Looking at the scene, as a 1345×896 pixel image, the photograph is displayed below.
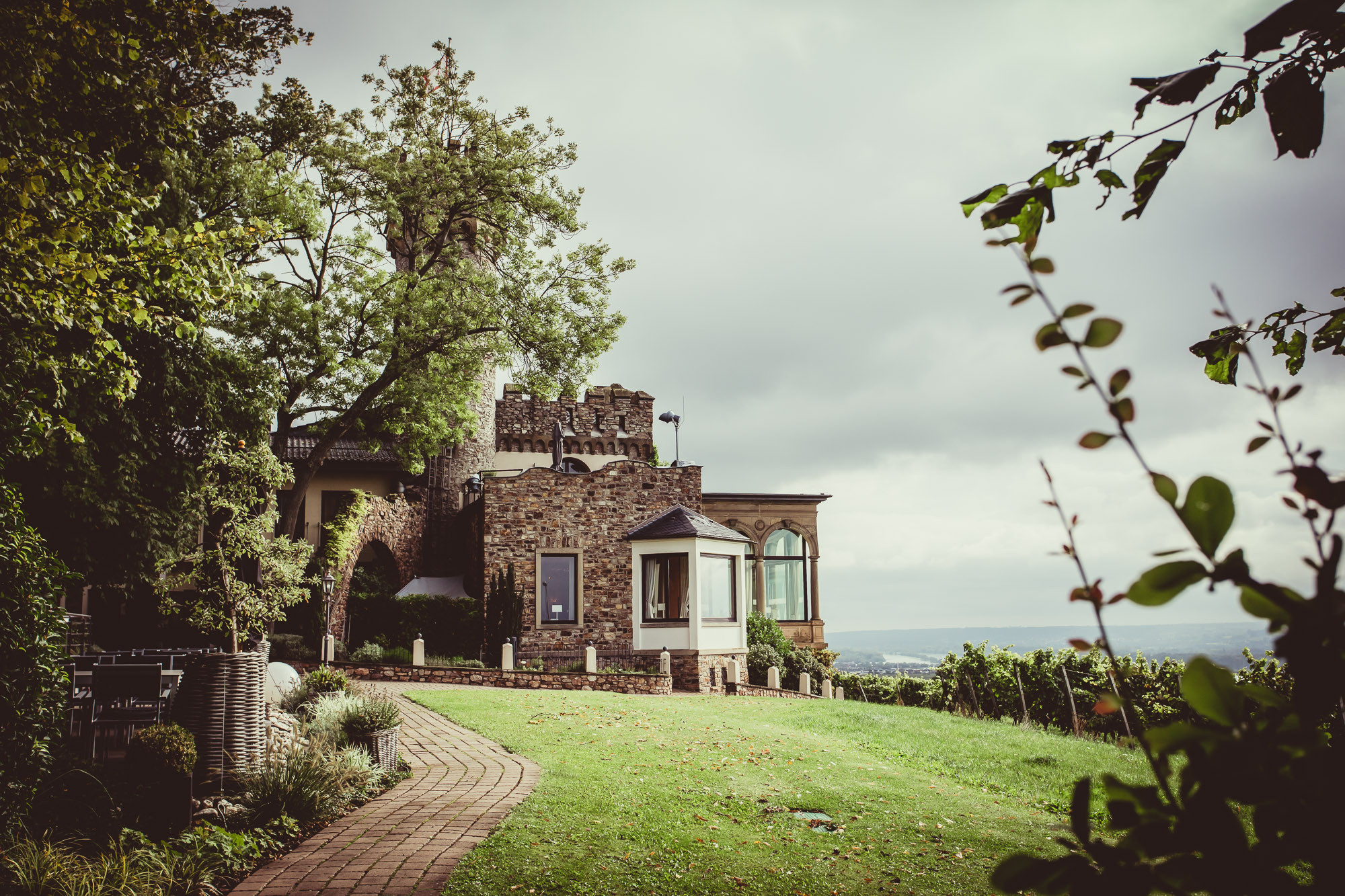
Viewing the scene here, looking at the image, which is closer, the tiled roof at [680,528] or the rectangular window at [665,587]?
the tiled roof at [680,528]

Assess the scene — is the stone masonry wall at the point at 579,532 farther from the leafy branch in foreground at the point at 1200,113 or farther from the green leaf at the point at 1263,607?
the green leaf at the point at 1263,607

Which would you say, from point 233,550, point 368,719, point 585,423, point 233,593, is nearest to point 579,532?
point 585,423

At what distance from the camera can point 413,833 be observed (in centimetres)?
632

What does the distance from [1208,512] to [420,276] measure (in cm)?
1964

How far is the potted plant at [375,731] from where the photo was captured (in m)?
8.22

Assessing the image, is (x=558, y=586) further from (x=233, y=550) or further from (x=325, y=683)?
(x=233, y=550)

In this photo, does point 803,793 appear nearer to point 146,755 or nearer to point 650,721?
point 650,721

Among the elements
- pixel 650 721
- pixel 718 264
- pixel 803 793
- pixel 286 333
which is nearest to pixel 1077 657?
pixel 650 721

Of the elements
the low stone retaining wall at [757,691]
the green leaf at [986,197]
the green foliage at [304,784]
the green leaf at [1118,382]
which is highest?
the green leaf at [986,197]

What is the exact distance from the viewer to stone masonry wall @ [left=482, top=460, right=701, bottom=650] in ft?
69.3

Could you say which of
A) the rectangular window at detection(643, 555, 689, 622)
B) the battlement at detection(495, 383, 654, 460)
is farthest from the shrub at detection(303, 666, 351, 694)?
the battlement at detection(495, 383, 654, 460)

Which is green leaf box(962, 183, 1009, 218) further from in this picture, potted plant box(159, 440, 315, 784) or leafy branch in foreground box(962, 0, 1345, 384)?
potted plant box(159, 440, 315, 784)

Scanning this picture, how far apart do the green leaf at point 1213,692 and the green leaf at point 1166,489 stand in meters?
0.17

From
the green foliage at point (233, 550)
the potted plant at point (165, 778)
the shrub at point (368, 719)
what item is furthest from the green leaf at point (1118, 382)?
the green foliage at point (233, 550)
